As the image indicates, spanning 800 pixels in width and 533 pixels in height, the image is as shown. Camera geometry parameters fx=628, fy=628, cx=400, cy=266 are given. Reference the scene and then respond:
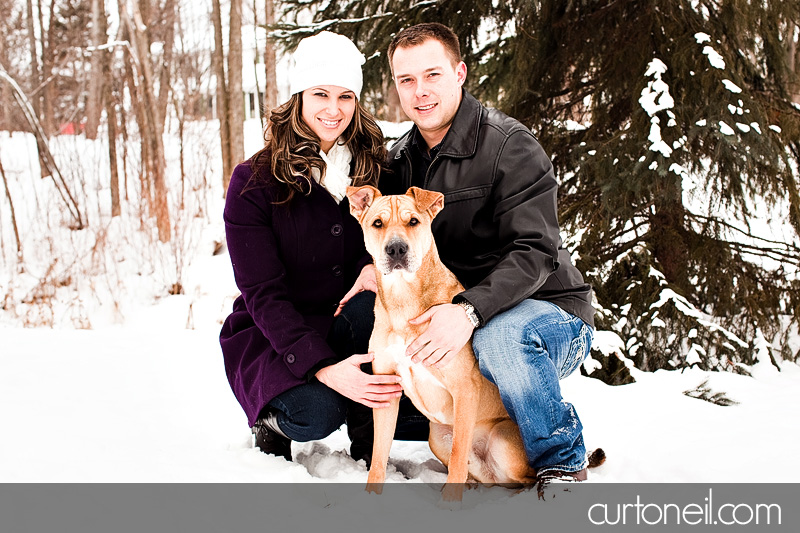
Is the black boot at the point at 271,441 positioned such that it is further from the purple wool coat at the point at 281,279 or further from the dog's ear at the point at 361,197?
the dog's ear at the point at 361,197

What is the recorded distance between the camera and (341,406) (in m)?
2.81

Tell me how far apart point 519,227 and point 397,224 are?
51 cm

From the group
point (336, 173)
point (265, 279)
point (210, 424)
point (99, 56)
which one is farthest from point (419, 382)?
point (99, 56)

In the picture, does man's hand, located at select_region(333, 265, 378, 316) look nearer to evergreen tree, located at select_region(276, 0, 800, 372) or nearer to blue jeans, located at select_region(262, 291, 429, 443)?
blue jeans, located at select_region(262, 291, 429, 443)

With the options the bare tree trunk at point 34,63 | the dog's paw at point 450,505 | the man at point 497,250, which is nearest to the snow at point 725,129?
the man at point 497,250

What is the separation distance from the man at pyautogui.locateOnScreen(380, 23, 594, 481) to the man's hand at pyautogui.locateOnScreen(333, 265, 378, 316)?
34 centimetres

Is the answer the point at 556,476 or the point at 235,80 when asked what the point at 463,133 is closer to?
the point at 556,476

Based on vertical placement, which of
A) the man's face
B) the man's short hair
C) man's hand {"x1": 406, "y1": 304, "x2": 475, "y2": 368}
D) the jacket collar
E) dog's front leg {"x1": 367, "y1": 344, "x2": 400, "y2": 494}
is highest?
the man's short hair

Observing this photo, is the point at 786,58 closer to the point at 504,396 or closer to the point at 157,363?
the point at 504,396

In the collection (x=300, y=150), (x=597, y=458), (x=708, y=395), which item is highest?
(x=300, y=150)

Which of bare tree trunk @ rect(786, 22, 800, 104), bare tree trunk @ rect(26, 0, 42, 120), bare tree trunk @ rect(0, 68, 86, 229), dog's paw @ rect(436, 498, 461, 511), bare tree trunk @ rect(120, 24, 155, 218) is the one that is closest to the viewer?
dog's paw @ rect(436, 498, 461, 511)

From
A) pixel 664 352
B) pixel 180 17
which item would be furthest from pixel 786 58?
pixel 180 17

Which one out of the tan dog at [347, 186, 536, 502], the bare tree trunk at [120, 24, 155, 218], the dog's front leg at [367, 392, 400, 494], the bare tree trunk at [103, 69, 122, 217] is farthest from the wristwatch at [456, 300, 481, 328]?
the bare tree trunk at [103, 69, 122, 217]

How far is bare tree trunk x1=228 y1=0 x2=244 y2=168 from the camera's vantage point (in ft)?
33.3
